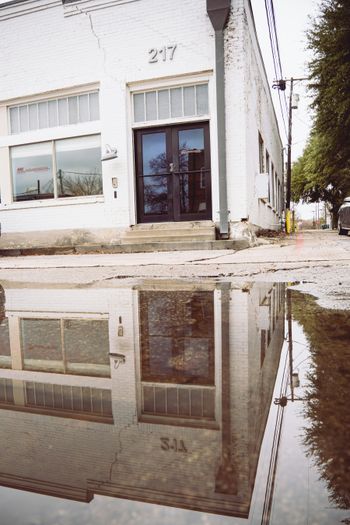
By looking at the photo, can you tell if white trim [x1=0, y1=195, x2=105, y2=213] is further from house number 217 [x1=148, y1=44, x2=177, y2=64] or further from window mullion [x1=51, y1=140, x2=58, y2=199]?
house number 217 [x1=148, y1=44, x2=177, y2=64]

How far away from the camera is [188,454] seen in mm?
776

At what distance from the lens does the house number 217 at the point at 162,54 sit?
8.14m

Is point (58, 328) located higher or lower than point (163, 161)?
lower

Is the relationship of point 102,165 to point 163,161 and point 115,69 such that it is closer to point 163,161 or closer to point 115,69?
point 163,161

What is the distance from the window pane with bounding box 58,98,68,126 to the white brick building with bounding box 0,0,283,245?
23 mm

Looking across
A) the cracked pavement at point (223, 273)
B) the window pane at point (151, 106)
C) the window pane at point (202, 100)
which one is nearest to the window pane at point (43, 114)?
the window pane at point (151, 106)

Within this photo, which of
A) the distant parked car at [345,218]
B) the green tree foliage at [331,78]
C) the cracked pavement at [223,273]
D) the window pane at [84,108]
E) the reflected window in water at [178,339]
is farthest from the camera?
the distant parked car at [345,218]

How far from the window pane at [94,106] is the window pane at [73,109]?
391 millimetres

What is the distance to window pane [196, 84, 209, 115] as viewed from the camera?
823 cm

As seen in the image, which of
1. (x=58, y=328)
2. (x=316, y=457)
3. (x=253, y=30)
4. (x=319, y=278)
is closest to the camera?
(x=316, y=457)

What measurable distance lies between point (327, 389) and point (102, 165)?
27.6 ft

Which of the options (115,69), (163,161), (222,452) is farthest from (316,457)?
(115,69)

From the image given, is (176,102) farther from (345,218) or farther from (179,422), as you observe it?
(179,422)

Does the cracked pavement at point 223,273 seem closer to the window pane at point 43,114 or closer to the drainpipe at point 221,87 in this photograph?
the drainpipe at point 221,87
